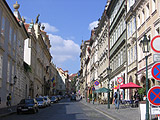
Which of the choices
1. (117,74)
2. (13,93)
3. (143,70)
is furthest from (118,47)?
(13,93)

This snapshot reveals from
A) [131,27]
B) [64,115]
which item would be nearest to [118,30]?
[131,27]

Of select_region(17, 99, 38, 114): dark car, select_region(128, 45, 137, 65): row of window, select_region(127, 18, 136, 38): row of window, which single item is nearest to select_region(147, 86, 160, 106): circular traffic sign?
select_region(17, 99, 38, 114): dark car

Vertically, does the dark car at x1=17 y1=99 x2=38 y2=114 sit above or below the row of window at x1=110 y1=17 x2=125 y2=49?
below

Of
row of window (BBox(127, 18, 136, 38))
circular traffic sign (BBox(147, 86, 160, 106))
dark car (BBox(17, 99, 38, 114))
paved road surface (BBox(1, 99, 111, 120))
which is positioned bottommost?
paved road surface (BBox(1, 99, 111, 120))

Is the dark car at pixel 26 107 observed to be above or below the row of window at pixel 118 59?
below

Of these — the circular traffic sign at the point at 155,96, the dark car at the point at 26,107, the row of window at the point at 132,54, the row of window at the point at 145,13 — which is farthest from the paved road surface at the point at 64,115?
the row of window at the point at 145,13

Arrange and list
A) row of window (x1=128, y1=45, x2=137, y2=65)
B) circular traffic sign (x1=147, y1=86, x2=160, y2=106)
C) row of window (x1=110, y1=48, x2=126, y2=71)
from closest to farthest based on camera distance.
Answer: circular traffic sign (x1=147, y1=86, x2=160, y2=106)
row of window (x1=128, y1=45, x2=137, y2=65)
row of window (x1=110, y1=48, x2=126, y2=71)

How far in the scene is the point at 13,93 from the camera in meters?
36.9

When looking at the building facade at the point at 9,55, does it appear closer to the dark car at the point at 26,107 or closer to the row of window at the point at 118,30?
the dark car at the point at 26,107

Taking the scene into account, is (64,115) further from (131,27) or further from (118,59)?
(118,59)

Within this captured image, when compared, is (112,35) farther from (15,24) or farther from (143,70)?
(143,70)

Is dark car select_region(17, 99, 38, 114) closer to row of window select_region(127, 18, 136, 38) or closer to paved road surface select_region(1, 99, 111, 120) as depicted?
paved road surface select_region(1, 99, 111, 120)

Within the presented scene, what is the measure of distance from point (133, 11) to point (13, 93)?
18.9 meters

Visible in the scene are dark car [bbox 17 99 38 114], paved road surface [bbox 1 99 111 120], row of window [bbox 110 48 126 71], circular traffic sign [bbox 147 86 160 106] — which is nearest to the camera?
circular traffic sign [bbox 147 86 160 106]
